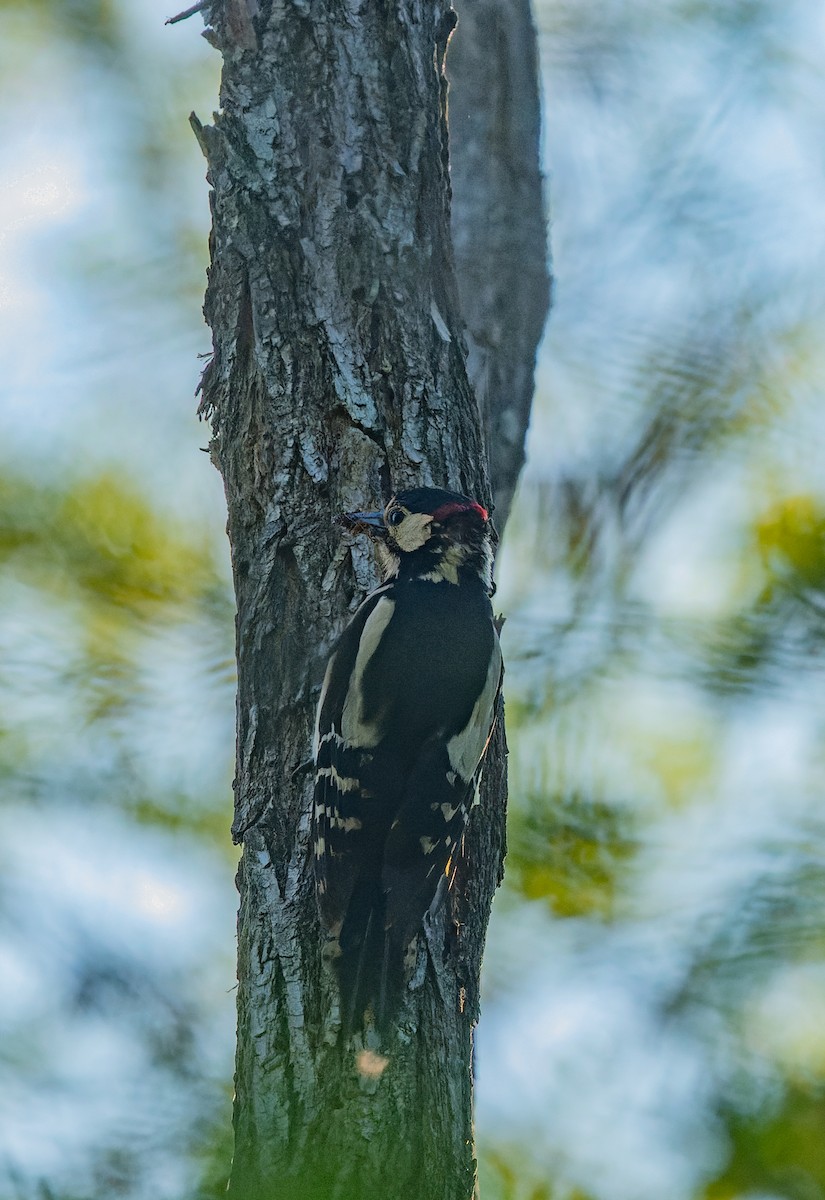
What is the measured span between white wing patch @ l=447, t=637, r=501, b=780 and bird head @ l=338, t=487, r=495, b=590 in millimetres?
323

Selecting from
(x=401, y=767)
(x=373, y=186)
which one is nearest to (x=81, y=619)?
(x=401, y=767)

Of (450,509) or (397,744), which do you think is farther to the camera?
(450,509)

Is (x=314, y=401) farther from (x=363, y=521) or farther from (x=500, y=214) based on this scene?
(x=500, y=214)

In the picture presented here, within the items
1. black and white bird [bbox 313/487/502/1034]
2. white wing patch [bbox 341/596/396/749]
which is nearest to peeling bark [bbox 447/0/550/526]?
black and white bird [bbox 313/487/502/1034]

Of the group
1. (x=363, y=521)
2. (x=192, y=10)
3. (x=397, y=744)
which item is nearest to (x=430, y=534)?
(x=363, y=521)

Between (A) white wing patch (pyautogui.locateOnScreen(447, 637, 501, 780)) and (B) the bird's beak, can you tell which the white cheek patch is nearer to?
(B) the bird's beak

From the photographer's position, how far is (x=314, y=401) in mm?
2982

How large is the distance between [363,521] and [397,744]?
0.51m

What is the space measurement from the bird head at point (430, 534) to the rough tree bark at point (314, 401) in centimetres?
7

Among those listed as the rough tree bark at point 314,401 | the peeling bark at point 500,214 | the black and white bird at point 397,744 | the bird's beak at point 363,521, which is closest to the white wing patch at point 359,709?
the black and white bird at point 397,744

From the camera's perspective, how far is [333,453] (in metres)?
2.97

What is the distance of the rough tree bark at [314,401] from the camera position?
2551 millimetres

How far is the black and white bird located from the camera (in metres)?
2.51

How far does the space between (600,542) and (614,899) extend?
905 mm
